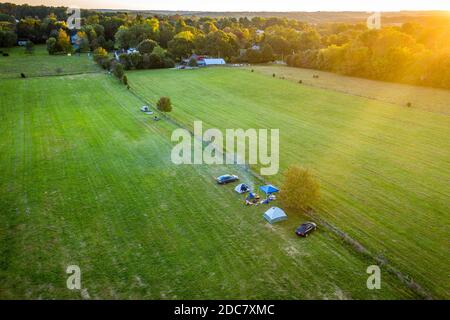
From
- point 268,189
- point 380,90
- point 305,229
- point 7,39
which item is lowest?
point 305,229

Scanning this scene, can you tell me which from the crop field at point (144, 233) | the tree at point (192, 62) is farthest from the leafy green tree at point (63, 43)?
the crop field at point (144, 233)

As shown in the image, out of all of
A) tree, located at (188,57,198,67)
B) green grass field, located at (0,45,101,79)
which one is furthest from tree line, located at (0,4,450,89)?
green grass field, located at (0,45,101,79)

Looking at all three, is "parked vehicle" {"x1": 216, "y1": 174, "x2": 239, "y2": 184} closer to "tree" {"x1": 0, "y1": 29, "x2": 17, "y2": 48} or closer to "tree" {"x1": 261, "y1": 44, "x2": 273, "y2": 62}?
"tree" {"x1": 261, "y1": 44, "x2": 273, "y2": 62}

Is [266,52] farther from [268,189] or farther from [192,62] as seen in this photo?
[268,189]

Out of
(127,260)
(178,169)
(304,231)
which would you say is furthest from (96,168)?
(304,231)

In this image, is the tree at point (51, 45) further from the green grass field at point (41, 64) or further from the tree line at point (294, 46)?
the green grass field at point (41, 64)

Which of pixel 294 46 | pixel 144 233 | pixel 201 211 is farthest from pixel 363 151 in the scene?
pixel 294 46
